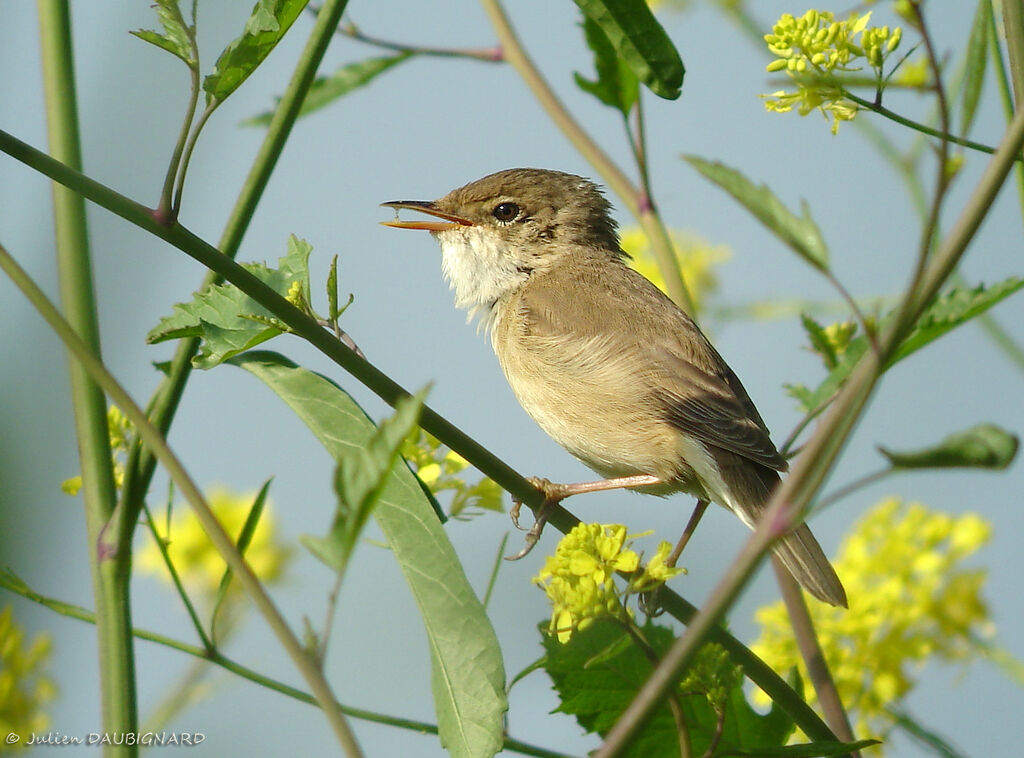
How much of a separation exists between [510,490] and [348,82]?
166 cm

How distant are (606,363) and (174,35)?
2372 millimetres

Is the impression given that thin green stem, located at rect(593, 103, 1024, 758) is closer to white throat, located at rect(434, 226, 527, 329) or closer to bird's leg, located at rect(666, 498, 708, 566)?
bird's leg, located at rect(666, 498, 708, 566)

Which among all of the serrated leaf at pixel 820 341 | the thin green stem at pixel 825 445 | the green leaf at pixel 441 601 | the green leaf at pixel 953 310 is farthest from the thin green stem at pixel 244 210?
the serrated leaf at pixel 820 341

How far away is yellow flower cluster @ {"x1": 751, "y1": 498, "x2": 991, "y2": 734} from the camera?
235 cm

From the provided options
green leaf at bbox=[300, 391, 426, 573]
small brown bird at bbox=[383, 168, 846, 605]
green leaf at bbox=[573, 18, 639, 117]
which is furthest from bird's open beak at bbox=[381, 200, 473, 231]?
green leaf at bbox=[300, 391, 426, 573]

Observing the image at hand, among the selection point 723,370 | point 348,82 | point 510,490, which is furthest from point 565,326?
point 510,490

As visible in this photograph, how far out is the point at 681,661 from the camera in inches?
37.8

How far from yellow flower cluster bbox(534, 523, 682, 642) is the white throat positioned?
2631mm

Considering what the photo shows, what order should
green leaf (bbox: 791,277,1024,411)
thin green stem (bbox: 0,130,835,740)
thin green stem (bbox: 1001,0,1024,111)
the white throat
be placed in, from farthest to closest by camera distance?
1. the white throat
2. green leaf (bbox: 791,277,1024,411)
3. thin green stem (bbox: 1001,0,1024,111)
4. thin green stem (bbox: 0,130,835,740)

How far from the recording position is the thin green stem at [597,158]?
8.04 feet

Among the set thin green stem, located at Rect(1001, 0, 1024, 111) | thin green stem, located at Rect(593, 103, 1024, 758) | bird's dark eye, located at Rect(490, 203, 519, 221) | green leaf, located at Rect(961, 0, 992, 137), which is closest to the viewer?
thin green stem, located at Rect(593, 103, 1024, 758)

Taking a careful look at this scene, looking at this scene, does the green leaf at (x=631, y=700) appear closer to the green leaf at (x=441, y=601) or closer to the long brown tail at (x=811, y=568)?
the green leaf at (x=441, y=601)

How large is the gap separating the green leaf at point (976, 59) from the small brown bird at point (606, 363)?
44.8 inches

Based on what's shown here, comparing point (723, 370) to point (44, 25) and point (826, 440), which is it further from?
point (826, 440)
